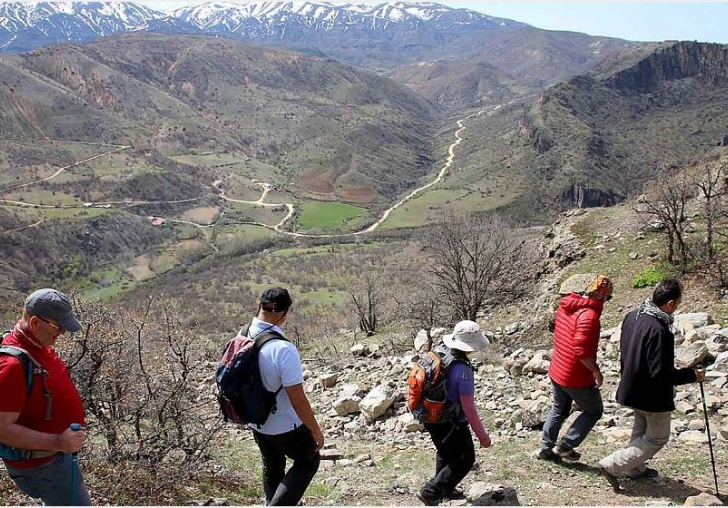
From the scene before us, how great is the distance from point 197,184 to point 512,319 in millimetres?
111996

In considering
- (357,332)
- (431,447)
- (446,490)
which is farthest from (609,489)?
(357,332)

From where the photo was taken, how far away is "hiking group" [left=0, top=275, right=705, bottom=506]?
11.6 feet

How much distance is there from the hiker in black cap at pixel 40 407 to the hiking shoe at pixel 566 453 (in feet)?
15.2

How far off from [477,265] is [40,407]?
1548cm

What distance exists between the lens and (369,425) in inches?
369

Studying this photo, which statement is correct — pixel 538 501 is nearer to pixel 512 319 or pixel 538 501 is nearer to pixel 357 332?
pixel 512 319

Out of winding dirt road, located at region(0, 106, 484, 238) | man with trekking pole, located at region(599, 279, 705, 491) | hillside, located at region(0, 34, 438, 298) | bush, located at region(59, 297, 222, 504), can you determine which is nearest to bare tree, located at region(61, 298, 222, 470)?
bush, located at region(59, 297, 222, 504)

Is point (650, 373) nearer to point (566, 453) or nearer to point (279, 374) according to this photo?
point (566, 453)

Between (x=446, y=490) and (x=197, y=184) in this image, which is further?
(x=197, y=184)

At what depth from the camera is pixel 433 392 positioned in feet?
15.2

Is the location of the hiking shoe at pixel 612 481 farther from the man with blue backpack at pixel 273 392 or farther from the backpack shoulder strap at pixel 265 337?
the backpack shoulder strap at pixel 265 337

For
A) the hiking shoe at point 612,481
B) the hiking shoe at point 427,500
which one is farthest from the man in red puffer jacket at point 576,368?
the hiking shoe at point 427,500

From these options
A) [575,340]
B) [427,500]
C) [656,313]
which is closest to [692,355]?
[575,340]

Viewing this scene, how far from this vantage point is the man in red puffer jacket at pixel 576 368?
17.5 feet
